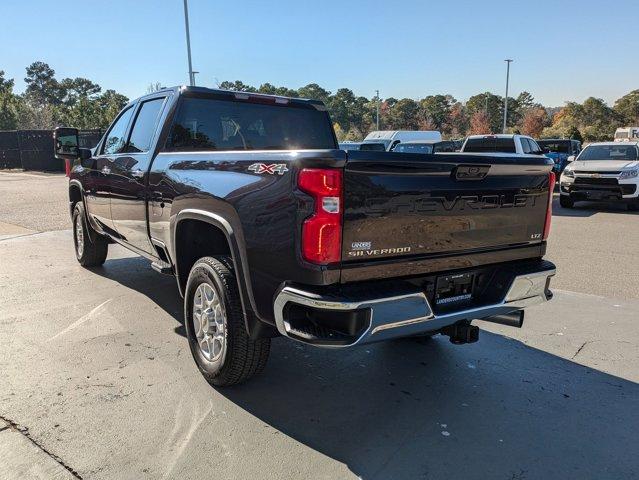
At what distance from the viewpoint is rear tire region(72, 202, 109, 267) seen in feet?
21.4

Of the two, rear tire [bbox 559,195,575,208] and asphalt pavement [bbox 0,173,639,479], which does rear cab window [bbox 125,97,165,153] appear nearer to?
asphalt pavement [bbox 0,173,639,479]

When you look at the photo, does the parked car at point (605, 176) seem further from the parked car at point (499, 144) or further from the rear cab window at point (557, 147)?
the rear cab window at point (557, 147)

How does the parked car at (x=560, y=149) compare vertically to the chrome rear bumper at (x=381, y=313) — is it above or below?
above

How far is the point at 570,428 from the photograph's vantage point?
303 cm

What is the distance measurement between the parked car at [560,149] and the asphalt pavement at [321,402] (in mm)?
15812

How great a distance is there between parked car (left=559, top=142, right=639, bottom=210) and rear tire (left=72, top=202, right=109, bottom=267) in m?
11.1

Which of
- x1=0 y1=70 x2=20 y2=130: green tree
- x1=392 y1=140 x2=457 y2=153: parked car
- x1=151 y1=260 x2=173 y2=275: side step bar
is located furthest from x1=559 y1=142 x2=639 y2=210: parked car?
x1=0 y1=70 x2=20 y2=130: green tree

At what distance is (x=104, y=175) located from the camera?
18.0 feet

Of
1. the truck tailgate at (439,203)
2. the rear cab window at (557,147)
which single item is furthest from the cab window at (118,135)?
the rear cab window at (557,147)

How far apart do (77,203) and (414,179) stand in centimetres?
537

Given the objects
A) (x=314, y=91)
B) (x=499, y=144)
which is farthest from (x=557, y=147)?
(x=314, y=91)

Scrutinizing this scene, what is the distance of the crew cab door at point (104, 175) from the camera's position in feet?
17.6

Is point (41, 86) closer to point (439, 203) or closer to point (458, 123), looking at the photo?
point (458, 123)

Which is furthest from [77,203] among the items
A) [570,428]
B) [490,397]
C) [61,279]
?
[570,428]
